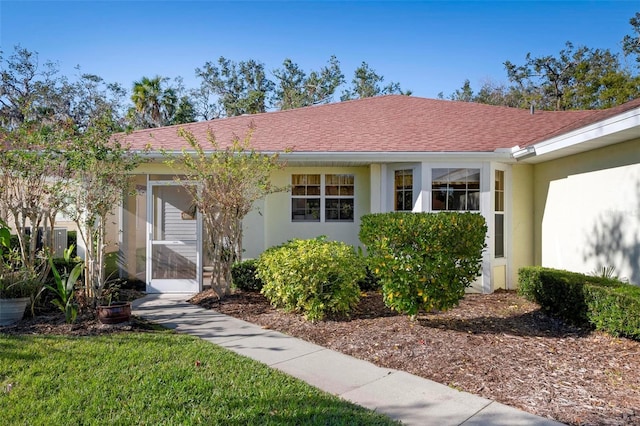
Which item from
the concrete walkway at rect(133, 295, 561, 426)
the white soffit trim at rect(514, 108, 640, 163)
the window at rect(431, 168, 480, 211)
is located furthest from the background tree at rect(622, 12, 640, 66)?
the concrete walkway at rect(133, 295, 561, 426)

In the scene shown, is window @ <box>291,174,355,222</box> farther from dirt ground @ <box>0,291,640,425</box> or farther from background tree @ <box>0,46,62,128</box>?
background tree @ <box>0,46,62,128</box>

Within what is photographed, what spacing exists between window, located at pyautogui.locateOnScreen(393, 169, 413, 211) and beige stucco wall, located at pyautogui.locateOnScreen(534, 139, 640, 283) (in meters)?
2.99

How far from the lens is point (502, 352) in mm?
4766

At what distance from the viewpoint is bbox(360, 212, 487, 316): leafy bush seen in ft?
17.9

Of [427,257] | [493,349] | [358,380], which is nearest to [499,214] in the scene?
[427,257]

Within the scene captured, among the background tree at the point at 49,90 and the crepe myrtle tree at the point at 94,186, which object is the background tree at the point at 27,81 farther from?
the crepe myrtle tree at the point at 94,186

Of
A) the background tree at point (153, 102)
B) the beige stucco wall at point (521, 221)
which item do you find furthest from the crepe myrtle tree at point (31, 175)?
the background tree at point (153, 102)

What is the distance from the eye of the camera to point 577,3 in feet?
47.0

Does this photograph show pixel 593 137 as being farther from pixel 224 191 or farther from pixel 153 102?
pixel 153 102

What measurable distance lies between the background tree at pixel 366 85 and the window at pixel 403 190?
78.0 ft

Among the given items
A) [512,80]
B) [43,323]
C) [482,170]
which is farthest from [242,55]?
[43,323]

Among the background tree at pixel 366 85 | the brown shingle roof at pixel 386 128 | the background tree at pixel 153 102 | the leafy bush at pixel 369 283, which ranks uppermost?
the background tree at pixel 366 85

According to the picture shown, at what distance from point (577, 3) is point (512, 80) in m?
15.6

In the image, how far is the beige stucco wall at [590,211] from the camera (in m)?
6.51
